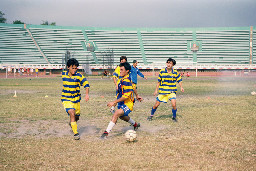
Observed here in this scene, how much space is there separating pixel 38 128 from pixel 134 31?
78011 millimetres

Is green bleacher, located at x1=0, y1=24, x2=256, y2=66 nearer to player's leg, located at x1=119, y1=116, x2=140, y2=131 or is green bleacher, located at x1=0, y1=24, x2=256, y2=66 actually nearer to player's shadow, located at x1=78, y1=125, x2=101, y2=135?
player's shadow, located at x1=78, y1=125, x2=101, y2=135

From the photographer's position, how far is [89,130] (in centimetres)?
889

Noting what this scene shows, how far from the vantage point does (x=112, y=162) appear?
5688mm

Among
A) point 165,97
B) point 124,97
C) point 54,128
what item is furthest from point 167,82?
point 54,128

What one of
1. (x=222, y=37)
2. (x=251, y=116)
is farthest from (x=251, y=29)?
(x=251, y=116)

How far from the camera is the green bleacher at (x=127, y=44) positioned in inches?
3147

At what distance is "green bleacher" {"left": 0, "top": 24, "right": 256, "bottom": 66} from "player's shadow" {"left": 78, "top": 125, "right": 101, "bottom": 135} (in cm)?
6892

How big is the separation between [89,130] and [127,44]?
75.2 m

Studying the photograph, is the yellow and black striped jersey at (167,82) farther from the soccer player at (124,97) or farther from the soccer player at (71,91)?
the soccer player at (71,91)

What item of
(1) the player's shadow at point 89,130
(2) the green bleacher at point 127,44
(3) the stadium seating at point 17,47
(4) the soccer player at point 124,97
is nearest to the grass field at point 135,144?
(1) the player's shadow at point 89,130

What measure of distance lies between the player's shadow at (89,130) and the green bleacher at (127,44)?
6892cm

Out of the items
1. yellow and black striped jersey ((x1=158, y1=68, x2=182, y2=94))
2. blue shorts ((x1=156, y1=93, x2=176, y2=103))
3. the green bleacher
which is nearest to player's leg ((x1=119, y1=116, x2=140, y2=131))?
blue shorts ((x1=156, y1=93, x2=176, y2=103))

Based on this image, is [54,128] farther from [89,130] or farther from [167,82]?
[167,82]

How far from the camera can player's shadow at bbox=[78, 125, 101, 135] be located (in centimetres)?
859
